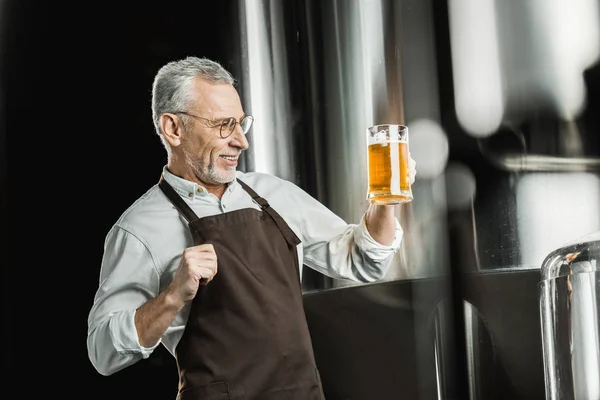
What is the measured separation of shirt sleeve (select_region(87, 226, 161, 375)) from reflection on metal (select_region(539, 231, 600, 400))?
0.81 meters

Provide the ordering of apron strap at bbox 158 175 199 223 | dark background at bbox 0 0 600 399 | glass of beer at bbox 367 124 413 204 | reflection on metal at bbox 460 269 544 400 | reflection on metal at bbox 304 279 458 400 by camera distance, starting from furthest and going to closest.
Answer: dark background at bbox 0 0 600 399, reflection on metal at bbox 304 279 458 400, reflection on metal at bbox 460 269 544 400, apron strap at bbox 158 175 199 223, glass of beer at bbox 367 124 413 204

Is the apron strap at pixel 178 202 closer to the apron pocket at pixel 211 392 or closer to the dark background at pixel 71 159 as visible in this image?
the apron pocket at pixel 211 392

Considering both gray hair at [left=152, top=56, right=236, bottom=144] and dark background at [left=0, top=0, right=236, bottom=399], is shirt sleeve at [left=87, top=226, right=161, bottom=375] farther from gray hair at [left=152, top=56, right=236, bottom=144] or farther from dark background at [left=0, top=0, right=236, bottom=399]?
dark background at [left=0, top=0, right=236, bottom=399]

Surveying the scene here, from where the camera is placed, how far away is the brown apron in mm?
1916

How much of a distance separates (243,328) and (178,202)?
34 cm

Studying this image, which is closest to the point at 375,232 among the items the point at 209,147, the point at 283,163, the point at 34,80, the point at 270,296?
the point at 270,296

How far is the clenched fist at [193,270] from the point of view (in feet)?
5.81

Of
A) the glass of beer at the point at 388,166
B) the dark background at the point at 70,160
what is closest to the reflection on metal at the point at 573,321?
the glass of beer at the point at 388,166

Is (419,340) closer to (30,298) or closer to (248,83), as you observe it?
(248,83)

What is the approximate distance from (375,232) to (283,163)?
604 mm

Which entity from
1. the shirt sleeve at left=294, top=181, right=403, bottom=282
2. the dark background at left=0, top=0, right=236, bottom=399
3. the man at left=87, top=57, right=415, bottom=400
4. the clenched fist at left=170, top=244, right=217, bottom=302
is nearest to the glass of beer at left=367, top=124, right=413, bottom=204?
the man at left=87, top=57, right=415, bottom=400

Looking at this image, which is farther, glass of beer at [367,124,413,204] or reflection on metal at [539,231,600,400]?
glass of beer at [367,124,413,204]

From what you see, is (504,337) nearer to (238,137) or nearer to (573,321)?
(573,321)

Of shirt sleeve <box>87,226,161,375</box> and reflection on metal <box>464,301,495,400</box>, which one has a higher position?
shirt sleeve <box>87,226,161,375</box>
